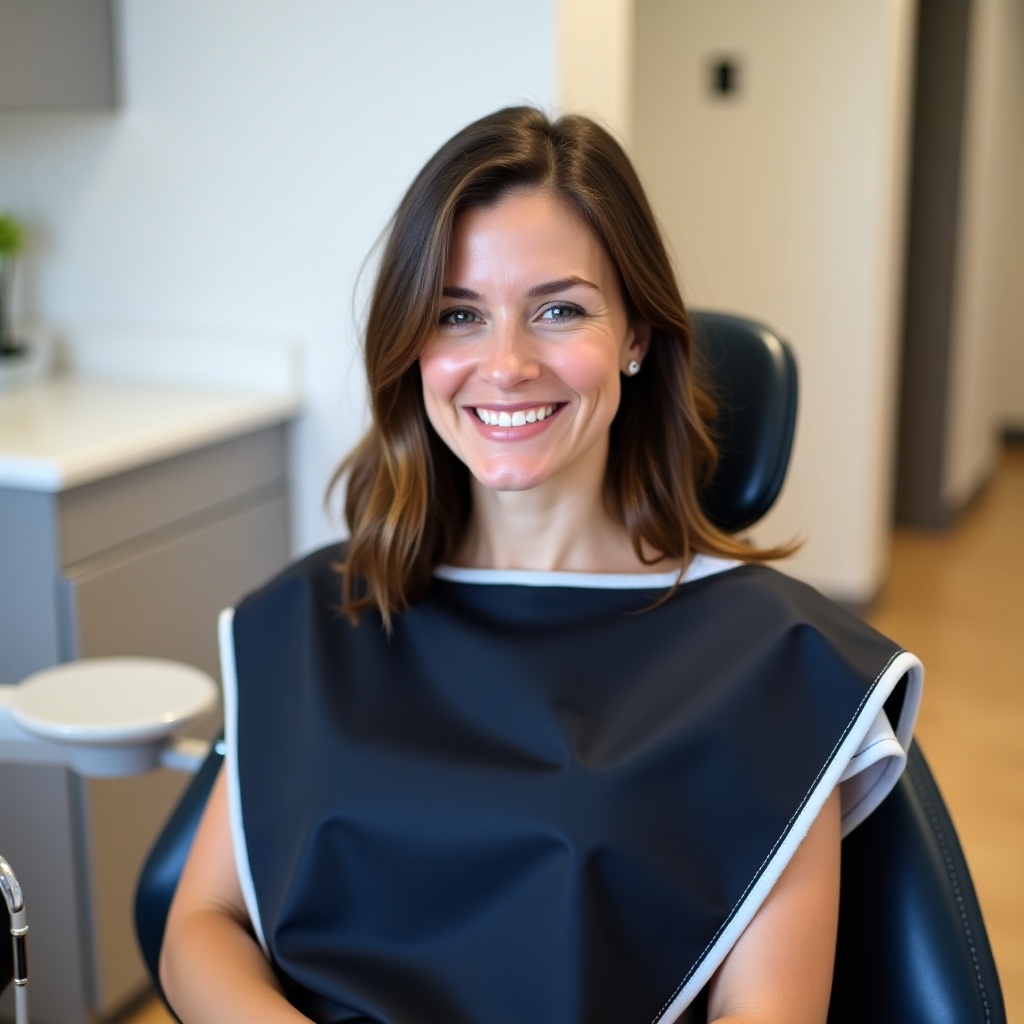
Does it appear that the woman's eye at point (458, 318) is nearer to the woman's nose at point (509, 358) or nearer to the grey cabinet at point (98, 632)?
the woman's nose at point (509, 358)

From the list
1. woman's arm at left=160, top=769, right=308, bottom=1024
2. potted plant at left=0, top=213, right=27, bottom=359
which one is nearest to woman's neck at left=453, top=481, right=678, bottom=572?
woman's arm at left=160, top=769, right=308, bottom=1024

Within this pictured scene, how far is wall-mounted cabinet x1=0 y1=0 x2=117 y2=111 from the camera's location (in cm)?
229

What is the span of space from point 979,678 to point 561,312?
9.18 ft

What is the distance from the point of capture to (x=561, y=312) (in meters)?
1.32

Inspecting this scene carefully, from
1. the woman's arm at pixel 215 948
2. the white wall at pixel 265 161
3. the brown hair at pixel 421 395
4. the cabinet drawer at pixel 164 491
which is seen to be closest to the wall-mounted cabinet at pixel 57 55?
the white wall at pixel 265 161

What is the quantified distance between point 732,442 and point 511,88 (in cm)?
97

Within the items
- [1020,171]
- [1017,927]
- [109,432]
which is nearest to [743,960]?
[109,432]

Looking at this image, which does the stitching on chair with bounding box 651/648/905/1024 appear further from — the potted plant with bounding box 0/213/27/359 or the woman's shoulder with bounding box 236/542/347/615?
the potted plant with bounding box 0/213/27/359

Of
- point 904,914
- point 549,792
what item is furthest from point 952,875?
point 549,792

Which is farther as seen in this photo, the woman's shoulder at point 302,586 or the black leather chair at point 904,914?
the woman's shoulder at point 302,586

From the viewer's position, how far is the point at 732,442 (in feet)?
4.90

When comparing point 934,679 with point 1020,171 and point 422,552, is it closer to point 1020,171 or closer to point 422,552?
point 422,552

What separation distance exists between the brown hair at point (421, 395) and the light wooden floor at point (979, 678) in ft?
3.94

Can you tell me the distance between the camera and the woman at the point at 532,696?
1188mm
